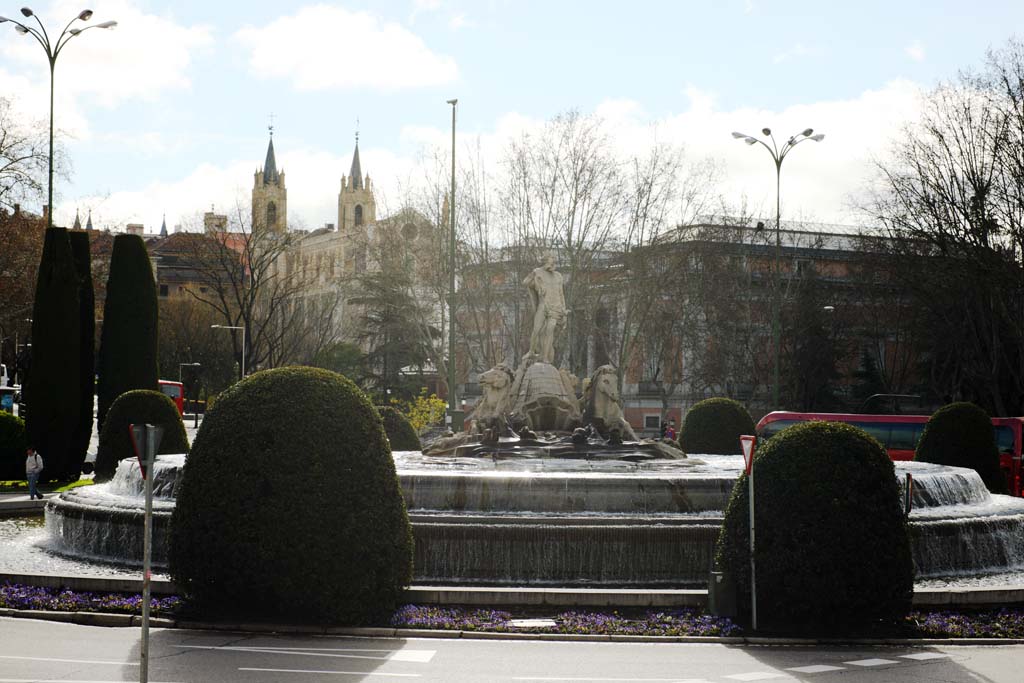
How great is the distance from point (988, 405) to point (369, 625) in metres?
38.4

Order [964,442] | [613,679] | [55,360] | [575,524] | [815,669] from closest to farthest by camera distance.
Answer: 1. [613,679]
2. [815,669]
3. [575,524]
4. [964,442]
5. [55,360]

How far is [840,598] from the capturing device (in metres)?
13.4

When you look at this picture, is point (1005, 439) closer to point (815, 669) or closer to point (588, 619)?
point (588, 619)

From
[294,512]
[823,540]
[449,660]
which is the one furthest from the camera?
[823,540]

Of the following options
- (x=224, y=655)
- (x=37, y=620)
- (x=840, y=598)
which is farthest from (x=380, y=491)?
(x=840, y=598)

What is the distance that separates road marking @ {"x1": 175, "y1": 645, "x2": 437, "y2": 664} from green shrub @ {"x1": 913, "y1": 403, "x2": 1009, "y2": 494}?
17392mm

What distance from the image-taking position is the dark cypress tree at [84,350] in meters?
32.0

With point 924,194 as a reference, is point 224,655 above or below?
below

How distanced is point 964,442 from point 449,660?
58.6 ft

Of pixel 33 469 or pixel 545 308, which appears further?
pixel 33 469

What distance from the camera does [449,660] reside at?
1174cm

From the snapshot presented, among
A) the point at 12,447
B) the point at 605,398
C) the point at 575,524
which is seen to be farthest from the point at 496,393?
the point at 12,447

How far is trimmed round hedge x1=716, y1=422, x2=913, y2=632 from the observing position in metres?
13.5

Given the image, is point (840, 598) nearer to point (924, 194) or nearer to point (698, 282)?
point (924, 194)
